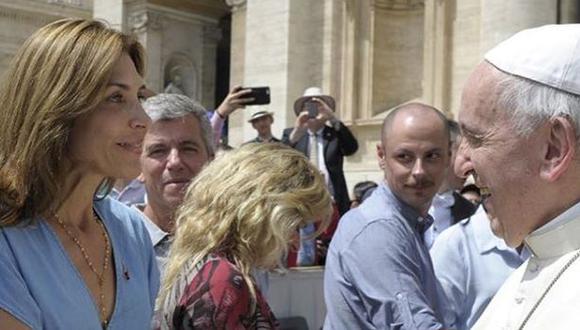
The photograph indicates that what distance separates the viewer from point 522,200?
1.67 m

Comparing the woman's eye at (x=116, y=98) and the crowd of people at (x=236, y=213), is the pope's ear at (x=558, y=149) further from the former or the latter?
the woman's eye at (x=116, y=98)

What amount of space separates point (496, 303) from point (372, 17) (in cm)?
1295

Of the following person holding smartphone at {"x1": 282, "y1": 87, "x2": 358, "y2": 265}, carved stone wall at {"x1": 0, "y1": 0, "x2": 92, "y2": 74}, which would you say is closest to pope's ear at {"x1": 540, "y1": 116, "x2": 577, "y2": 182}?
person holding smartphone at {"x1": 282, "y1": 87, "x2": 358, "y2": 265}

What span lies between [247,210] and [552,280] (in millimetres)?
999

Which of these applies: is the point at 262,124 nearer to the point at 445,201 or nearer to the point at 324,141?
the point at 324,141

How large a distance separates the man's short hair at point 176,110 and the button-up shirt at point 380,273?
2.34ft

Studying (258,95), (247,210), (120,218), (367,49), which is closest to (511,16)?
(367,49)

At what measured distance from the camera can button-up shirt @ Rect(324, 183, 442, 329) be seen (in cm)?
277

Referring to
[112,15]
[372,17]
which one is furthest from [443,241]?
[112,15]

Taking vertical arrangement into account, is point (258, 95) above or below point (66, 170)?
above

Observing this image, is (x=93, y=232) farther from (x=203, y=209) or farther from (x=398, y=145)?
(x=398, y=145)

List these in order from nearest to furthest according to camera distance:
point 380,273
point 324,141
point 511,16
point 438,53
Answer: point 380,273 → point 324,141 → point 511,16 → point 438,53

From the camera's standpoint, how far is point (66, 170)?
6.55 ft

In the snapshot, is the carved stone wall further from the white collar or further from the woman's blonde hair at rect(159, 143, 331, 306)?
the white collar
